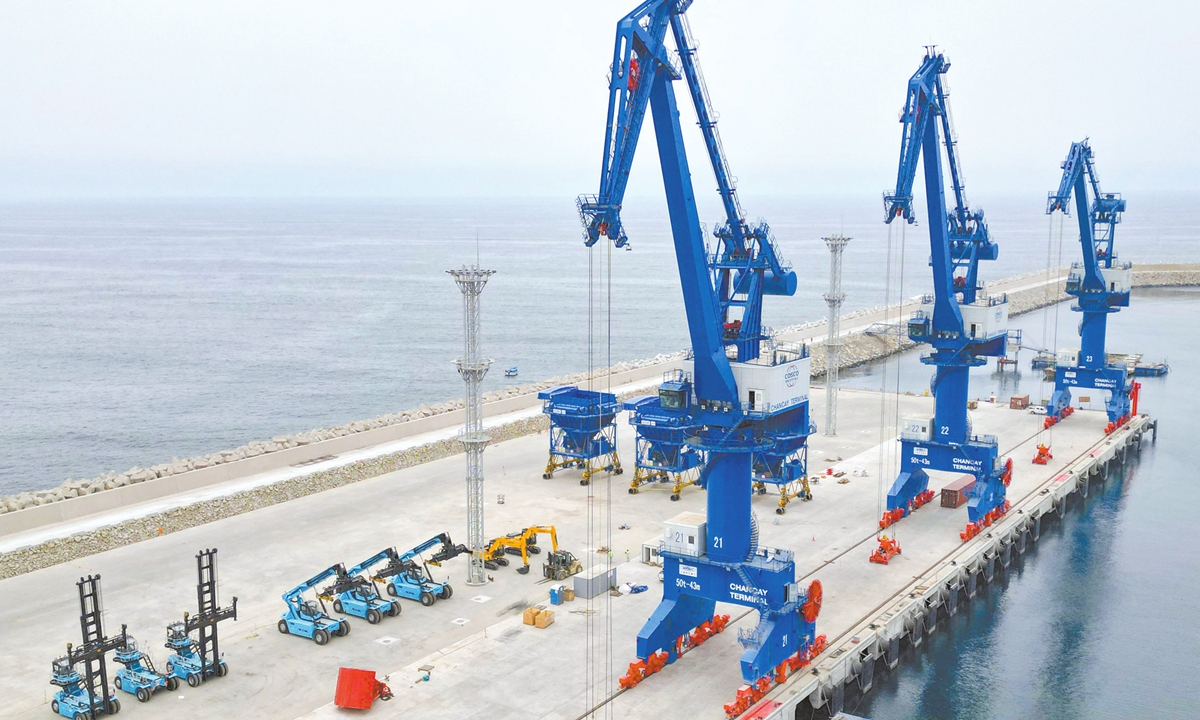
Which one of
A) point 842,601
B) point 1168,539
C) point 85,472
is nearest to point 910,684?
point 842,601

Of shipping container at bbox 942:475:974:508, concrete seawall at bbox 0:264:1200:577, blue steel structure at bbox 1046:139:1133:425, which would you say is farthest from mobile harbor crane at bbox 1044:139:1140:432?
concrete seawall at bbox 0:264:1200:577

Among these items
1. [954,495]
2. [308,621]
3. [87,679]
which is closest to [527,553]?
[308,621]

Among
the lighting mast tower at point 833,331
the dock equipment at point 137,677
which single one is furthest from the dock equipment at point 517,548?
the lighting mast tower at point 833,331

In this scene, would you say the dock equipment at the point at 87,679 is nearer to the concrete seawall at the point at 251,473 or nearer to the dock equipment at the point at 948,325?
the concrete seawall at the point at 251,473

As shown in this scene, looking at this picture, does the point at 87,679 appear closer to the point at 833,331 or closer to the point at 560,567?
the point at 560,567

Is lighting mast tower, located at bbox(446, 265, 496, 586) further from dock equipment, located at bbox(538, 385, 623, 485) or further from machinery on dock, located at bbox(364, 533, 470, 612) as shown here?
dock equipment, located at bbox(538, 385, 623, 485)

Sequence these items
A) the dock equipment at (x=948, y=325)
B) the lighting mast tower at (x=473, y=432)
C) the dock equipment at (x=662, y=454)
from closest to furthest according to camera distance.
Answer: the lighting mast tower at (x=473, y=432)
the dock equipment at (x=948, y=325)
the dock equipment at (x=662, y=454)
